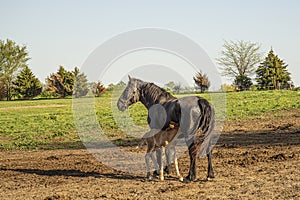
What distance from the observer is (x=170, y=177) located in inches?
355

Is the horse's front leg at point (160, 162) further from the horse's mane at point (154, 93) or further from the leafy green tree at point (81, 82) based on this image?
the leafy green tree at point (81, 82)

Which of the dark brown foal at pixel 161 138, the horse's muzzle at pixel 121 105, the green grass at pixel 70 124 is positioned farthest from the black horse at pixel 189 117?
the green grass at pixel 70 124

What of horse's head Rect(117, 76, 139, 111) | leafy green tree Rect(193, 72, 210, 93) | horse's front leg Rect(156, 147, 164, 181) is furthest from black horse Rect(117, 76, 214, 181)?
leafy green tree Rect(193, 72, 210, 93)

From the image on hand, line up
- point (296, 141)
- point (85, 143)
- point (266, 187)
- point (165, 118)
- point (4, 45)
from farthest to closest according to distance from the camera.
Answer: point (4, 45) < point (85, 143) < point (296, 141) < point (165, 118) < point (266, 187)

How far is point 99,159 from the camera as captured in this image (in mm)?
11969

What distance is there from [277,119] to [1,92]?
2243 inches

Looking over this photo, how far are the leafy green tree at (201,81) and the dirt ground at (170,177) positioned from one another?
198cm

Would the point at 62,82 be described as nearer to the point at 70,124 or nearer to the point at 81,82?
the point at 70,124

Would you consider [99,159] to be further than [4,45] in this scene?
No

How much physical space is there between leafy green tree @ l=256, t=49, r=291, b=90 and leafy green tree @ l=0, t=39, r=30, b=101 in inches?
1643

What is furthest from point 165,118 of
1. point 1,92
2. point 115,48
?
point 1,92

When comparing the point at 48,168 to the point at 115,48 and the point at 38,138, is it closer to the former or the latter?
the point at 115,48

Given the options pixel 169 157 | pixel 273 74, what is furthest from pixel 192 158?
pixel 273 74

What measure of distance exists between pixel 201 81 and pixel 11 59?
225 feet
